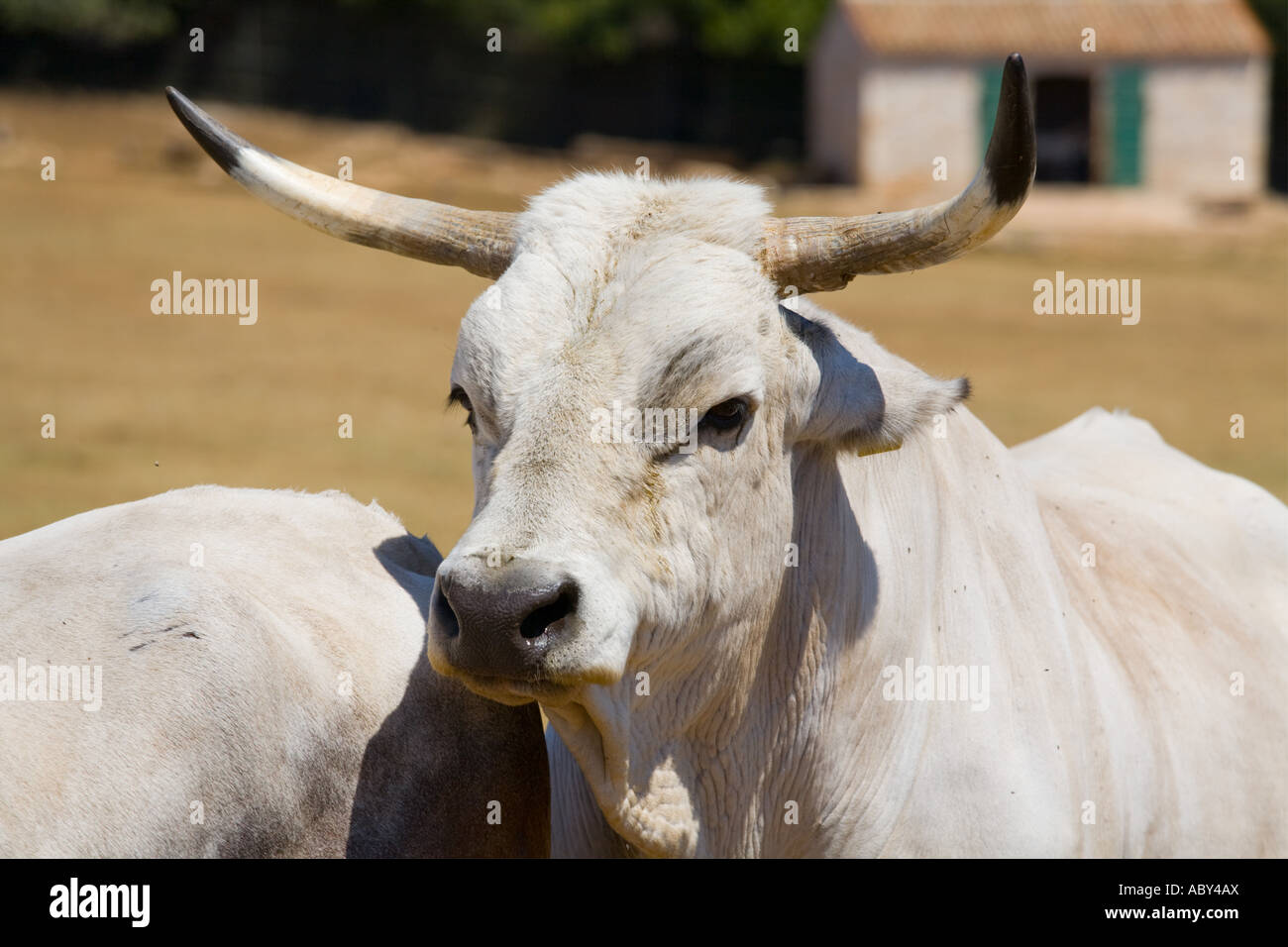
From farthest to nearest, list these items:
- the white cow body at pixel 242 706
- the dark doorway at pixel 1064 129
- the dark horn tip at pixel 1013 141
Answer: the dark doorway at pixel 1064 129, the dark horn tip at pixel 1013 141, the white cow body at pixel 242 706

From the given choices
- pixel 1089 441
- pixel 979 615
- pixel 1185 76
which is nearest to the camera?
pixel 979 615

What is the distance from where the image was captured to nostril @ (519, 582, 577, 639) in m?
3.13

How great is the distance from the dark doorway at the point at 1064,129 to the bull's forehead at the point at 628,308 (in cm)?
3781

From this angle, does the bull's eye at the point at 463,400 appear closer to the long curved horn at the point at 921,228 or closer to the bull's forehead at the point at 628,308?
the bull's forehead at the point at 628,308

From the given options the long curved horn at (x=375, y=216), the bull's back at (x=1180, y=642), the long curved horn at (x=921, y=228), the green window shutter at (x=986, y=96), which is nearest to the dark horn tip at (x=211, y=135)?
the long curved horn at (x=375, y=216)

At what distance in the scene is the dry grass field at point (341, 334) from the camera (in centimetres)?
1348

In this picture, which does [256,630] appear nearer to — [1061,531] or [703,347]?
[703,347]

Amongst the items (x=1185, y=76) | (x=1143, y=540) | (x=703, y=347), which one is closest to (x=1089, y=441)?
(x=1143, y=540)

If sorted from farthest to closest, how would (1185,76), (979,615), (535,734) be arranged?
1. (1185,76)
2. (979,615)
3. (535,734)

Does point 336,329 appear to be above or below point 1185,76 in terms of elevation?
below

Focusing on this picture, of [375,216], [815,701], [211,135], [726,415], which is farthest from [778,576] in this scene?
[211,135]

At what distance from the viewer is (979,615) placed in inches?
167

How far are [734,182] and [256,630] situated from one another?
168cm
